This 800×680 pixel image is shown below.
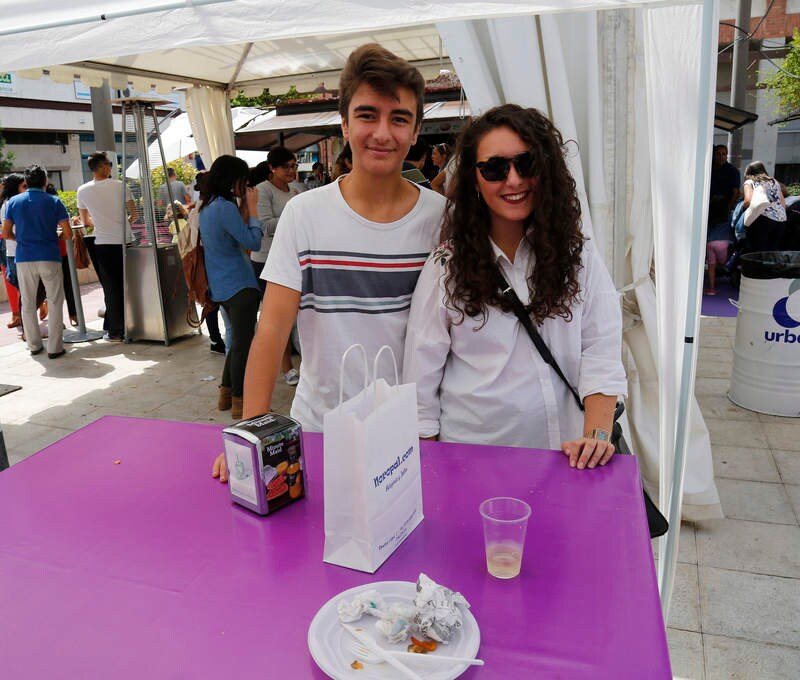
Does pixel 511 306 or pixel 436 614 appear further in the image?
pixel 511 306

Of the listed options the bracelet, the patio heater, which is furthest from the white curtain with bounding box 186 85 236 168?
the bracelet

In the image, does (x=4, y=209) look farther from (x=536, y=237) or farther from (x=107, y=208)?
(x=536, y=237)

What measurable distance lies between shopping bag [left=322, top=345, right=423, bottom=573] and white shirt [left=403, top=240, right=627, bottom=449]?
22.5 inches

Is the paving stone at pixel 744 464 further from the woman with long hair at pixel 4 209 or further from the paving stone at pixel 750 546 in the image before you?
the woman with long hair at pixel 4 209

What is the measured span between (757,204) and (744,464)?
520 cm

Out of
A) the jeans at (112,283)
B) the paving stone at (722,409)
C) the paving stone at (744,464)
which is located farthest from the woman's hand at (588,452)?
the jeans at (112,283)

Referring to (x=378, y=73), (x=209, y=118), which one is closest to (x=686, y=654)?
(x=378, y=73)

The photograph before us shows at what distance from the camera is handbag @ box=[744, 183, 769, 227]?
7785 millimetres

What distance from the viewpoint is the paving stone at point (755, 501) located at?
10.4 feet

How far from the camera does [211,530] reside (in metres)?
1.40

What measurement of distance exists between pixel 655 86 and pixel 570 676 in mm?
1950

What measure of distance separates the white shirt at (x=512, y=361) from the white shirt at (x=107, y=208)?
5473 mm

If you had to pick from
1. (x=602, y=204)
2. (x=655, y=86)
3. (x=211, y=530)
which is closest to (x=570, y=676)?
(x=211, y=530)

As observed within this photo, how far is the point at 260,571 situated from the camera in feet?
4.09
